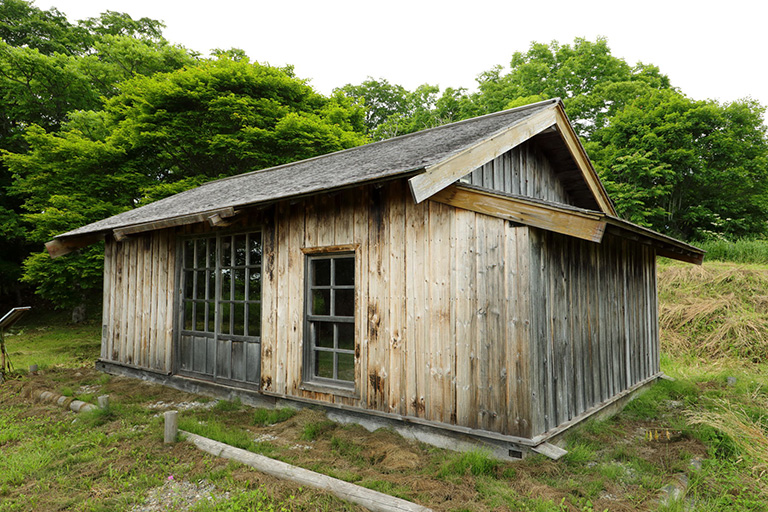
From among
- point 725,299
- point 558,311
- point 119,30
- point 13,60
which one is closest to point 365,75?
point 119,30

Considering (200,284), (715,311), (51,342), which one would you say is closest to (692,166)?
(715,311)

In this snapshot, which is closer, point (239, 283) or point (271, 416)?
point (271, 416)

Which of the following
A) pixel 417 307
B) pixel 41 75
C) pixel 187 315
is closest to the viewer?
pixel 417 307

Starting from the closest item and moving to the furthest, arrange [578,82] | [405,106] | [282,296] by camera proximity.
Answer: [282,296]
[578,82]
[405,106]

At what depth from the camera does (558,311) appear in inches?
198

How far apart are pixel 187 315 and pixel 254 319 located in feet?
5.99

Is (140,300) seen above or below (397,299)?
below

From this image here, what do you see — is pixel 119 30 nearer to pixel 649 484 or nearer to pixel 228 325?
pixel 228 325

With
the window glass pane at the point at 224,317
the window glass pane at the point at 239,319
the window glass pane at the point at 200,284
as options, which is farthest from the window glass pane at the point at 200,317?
the window glass pane at the point at 239,319

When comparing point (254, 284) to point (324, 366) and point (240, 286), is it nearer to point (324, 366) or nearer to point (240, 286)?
point (240, 286)

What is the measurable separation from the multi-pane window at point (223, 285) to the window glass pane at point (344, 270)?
1.50m

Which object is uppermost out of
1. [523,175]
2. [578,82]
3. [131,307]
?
[578,82]

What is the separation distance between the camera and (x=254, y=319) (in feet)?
23.2

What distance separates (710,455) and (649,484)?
1.15 m
